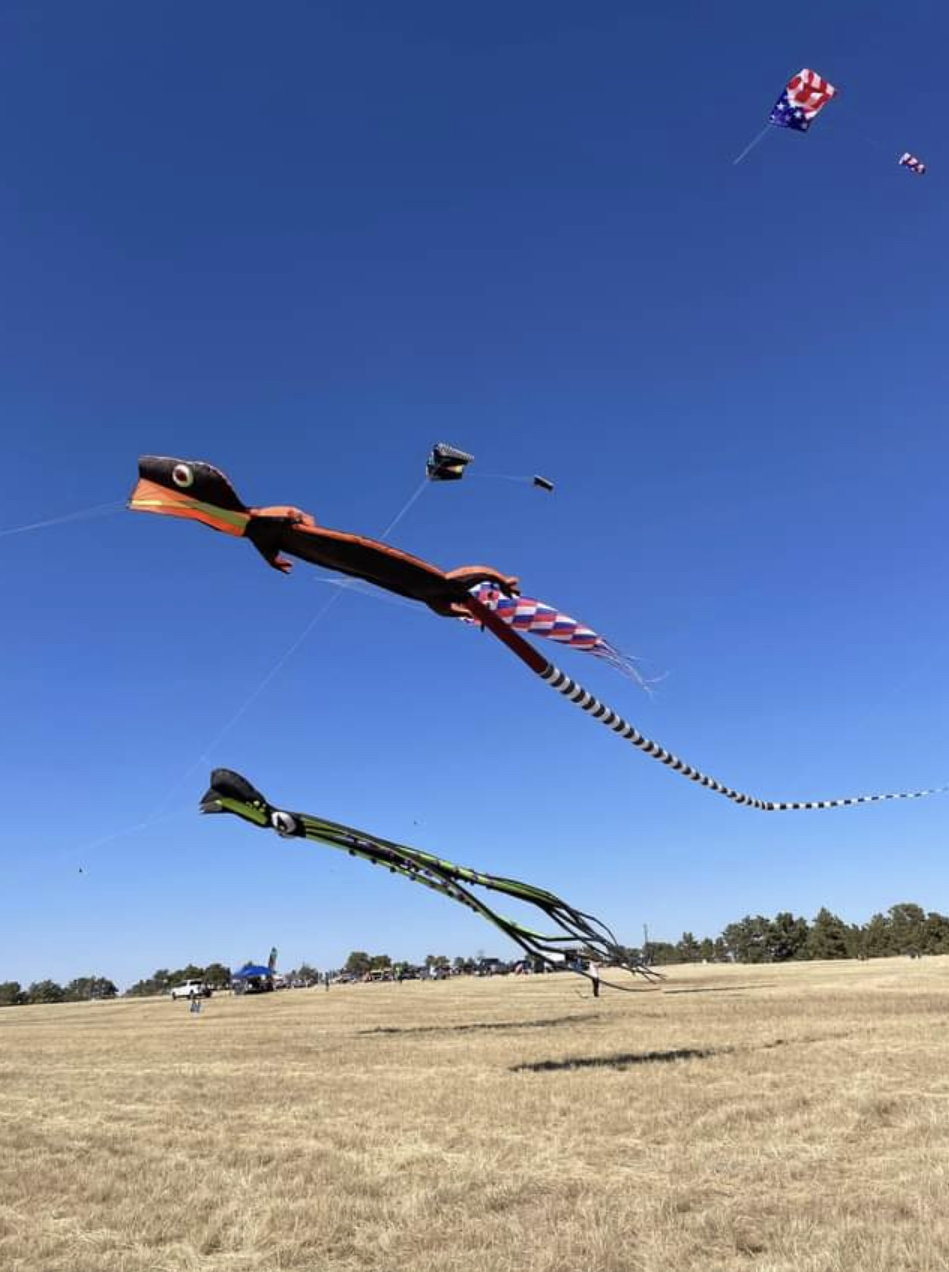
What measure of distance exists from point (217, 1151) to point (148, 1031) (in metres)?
26.7

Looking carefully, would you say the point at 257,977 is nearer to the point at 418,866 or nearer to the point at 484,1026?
the point at 484,1026

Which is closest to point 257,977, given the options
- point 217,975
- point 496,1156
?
point 217,975

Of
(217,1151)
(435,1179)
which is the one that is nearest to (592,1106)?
(435,1179)

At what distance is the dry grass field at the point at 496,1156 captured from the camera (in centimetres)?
812

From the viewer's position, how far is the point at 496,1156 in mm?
11539

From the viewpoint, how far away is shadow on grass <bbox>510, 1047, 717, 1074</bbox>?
19.0 m

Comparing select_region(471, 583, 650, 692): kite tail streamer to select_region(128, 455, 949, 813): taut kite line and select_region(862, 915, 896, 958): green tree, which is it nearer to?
select_region(128, 455, 949, 813): taut kite line

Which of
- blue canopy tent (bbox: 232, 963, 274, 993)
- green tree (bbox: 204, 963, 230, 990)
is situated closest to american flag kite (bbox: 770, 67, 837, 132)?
blue canopy tent (bbox: 232, 963, 274, 993)

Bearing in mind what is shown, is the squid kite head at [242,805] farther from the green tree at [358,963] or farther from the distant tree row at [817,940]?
the green tree at [358,963]

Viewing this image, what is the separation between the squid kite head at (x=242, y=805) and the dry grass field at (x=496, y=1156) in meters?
5.07

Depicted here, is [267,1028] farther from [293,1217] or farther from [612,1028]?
[293,1217]

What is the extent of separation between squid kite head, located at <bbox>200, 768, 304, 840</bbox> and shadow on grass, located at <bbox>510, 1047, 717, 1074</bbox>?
7.42m

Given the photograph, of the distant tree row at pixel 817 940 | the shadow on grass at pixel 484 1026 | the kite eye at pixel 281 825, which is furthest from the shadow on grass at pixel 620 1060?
the distant tree row at pixel 817 940

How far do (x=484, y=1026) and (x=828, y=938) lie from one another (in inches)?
4587
